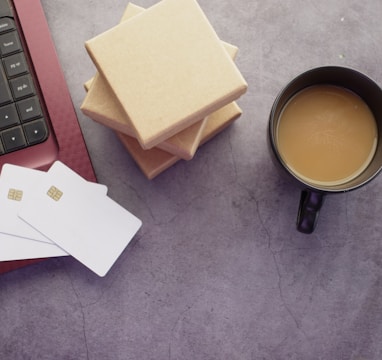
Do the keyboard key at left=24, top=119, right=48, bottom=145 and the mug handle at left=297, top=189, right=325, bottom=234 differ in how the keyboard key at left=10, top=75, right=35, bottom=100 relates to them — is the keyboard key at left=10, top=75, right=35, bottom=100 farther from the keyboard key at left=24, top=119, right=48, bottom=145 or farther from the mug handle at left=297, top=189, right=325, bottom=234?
the mug handle at left=297, top=189, right=325, bottom=234

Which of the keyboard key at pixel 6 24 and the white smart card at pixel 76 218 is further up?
the keyboard key at pixel 6 24

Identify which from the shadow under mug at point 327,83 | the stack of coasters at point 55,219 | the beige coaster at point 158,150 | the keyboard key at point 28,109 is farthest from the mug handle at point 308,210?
the keyboard key at point 28,109

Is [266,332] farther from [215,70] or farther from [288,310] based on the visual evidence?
[215,70]

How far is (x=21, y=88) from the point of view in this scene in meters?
0.63

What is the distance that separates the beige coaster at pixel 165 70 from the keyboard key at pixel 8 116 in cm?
14

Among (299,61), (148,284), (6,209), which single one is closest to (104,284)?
(148,284)

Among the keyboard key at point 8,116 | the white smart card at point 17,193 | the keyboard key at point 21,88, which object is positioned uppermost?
the keyboard key at point 21,88

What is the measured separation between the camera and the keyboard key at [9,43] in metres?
0.63

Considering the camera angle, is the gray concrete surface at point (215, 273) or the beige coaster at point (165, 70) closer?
the beige coaster at point (165, 70)

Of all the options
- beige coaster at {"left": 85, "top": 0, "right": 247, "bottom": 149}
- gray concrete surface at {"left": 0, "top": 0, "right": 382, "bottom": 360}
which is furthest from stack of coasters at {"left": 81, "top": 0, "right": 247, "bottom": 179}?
gray concrete surface at {"left": 0, "top": 0, "right": 382, "bottom": 360}

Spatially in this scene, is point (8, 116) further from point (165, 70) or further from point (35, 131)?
point (165, 70)

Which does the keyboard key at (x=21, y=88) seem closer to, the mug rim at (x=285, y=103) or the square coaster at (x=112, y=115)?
the square coaster at (x=112, y=115)

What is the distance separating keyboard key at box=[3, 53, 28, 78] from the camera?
2.06ft

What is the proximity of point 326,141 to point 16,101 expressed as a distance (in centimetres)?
39
